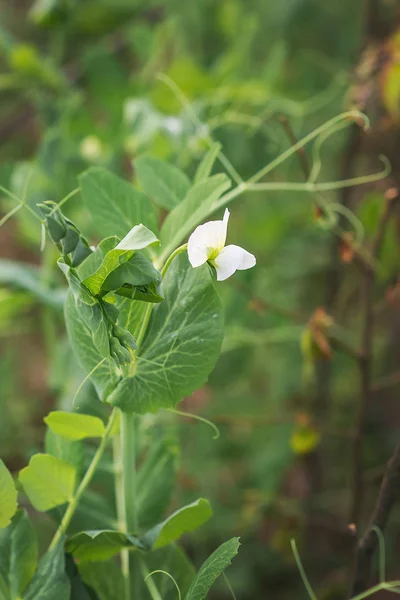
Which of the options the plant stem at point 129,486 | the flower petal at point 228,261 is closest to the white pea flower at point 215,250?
the flower petal at point 228,261

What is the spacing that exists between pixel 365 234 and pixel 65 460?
1.22ft

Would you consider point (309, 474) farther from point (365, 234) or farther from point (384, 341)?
point (365, 234)

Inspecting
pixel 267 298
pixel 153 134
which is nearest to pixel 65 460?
pixel 153 134

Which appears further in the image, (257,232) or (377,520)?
(257,232)

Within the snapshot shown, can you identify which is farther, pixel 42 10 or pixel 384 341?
pixel 384 341

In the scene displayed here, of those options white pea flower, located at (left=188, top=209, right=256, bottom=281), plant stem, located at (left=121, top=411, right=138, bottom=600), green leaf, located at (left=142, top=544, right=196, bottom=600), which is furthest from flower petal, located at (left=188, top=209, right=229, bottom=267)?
green leaf, located at (left=142, top=544, right=196, bottom=600)

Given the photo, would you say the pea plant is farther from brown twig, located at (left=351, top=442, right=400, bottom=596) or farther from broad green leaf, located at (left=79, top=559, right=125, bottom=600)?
brown twig, located at (left=351, top=442, right=400, bottom=596)

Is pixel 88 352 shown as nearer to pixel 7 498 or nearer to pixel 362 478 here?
pixel 7 498

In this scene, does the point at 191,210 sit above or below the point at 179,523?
above

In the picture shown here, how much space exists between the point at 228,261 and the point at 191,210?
6cm

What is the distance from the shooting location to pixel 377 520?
409 mm

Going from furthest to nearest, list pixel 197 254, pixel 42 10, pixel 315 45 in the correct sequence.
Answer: pixel 315 45 < pixel 42 10 < pixel 197 254

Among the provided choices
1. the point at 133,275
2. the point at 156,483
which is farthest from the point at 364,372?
the point at 133,275

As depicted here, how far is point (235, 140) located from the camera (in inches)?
27.9
